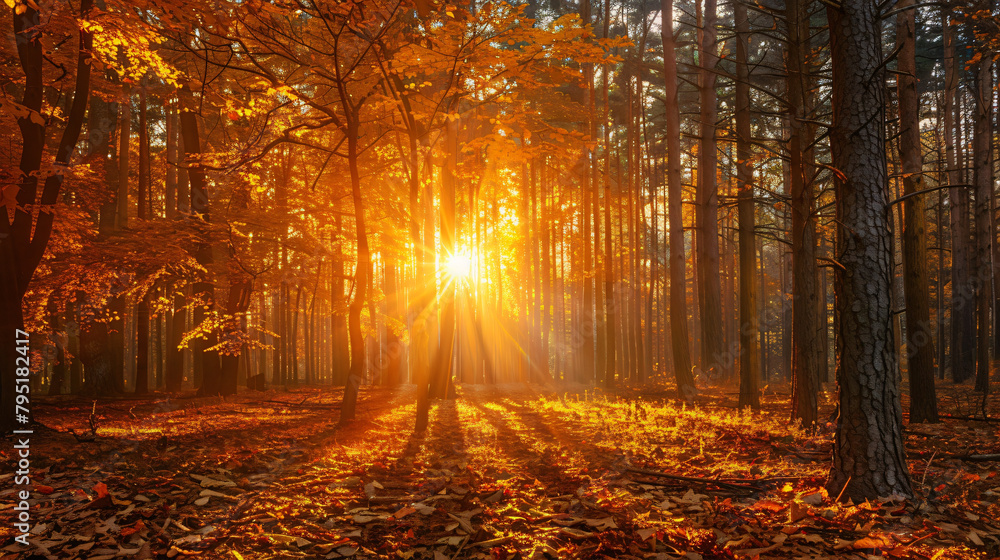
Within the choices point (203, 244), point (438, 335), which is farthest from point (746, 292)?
point (203, 244)

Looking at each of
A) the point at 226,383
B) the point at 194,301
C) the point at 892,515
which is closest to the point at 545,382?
the point at 226,383

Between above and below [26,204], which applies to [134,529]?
below

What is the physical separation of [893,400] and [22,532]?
6416 millimetres

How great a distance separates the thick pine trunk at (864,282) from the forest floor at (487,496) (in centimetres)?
34

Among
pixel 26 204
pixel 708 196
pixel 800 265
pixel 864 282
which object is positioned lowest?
pixel 864 282

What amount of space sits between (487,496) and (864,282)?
3.71m

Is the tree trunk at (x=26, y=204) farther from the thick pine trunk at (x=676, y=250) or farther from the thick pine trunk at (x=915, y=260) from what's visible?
the thick pine trunk at (x=915, y=260)

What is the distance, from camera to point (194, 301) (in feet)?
36.7

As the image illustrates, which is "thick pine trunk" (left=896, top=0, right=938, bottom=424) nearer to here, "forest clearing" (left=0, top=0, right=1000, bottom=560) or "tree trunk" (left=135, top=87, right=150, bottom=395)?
"forest clearing" (left=0, top=0, right=1000, bottom=560)

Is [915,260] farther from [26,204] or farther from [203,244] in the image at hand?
[203,244]

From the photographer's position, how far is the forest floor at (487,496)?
3188mm

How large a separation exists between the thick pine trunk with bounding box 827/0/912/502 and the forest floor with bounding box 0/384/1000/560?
0.34 metres

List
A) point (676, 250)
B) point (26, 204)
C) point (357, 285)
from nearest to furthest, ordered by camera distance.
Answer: point (26, 204), point (357, 285), point (676, 250)

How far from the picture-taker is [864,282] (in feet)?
13.5
